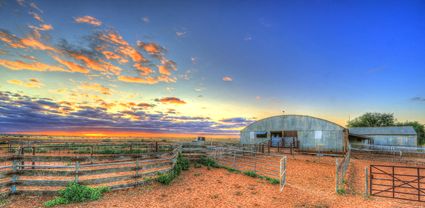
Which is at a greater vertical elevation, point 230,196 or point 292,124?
point 292,124

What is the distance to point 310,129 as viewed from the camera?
28.8m

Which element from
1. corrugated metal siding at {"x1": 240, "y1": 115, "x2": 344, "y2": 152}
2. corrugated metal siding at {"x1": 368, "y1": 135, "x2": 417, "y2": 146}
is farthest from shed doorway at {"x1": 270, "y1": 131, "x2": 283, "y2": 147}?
corrugated metal siding at {"x1": 368, "y1": 135, "x2": 417, "y2": 146}

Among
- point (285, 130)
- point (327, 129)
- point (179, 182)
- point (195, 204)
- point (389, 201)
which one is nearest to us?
point (195, 204)

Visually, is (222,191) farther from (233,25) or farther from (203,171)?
(233,25)

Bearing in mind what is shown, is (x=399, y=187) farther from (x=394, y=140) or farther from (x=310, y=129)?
(x=394, y=140)

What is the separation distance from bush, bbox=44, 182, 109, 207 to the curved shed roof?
1061 inches

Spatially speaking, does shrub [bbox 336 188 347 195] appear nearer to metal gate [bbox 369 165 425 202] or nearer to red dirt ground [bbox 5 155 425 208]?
red dirt ground [bbox 5 155 425 208]

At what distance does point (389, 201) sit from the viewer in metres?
9.34

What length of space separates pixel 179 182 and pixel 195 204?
3260 millimetres

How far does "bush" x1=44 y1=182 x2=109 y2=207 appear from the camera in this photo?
7.30 m

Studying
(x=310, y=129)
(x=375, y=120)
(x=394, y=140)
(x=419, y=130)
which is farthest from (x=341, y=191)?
(x=375, y=120)

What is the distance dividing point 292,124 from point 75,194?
28261mm

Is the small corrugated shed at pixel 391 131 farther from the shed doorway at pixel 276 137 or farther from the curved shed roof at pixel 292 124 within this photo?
the shed doorway at pixel 276 137

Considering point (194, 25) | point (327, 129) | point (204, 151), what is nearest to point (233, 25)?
point (194, 25)
